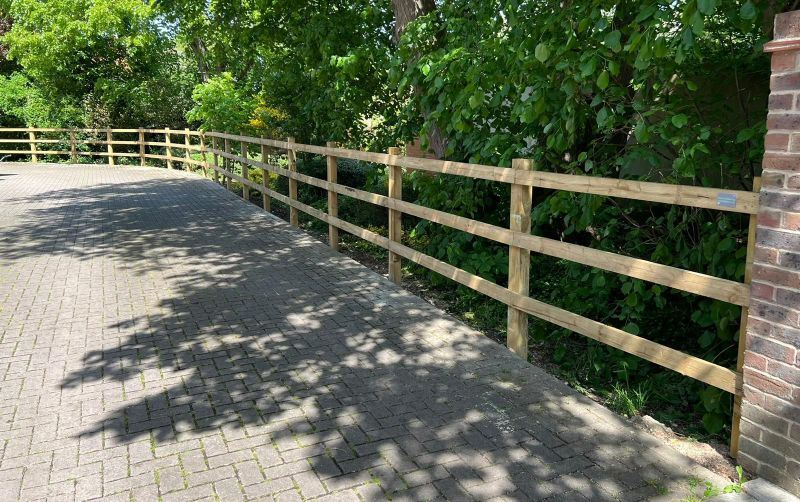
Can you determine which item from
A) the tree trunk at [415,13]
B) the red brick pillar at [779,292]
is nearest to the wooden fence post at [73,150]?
the tree trunk at [415,13]

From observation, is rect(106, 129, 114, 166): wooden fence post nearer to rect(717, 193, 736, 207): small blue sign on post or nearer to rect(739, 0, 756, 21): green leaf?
rect(739, 0, 756, 21): green leaf

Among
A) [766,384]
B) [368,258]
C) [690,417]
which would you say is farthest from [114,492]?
[368,258]

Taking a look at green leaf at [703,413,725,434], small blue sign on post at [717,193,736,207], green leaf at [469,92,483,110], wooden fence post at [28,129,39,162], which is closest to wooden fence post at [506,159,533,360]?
green leaf at [469,92,483,110]

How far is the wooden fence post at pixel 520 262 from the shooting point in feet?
16.2

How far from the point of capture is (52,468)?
11.2ft

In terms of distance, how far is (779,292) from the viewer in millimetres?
3098

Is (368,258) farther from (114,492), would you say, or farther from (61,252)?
(114,492)

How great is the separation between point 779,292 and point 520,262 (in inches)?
81.0

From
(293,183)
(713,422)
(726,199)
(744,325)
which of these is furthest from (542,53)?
(293,183)

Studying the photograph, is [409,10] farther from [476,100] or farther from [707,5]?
[707,5]

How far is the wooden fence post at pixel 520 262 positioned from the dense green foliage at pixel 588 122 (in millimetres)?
252

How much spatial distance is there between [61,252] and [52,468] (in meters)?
5.84

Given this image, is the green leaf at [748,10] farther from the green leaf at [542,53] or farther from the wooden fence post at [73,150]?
the wooden fence post at [73,150]

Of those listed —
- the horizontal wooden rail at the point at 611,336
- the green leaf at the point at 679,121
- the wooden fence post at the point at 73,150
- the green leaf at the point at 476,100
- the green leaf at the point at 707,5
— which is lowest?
the horizontal wooden rail at the point at 611,336
